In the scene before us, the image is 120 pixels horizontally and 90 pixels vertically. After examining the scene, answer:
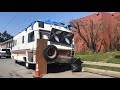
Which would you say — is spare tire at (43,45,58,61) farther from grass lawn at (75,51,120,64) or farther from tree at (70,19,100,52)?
tree at (70,19,100,52)

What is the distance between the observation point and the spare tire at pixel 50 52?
13.6 metres

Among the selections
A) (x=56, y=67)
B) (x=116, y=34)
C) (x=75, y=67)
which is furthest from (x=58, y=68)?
(x=116, y=34)

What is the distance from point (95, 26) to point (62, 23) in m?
14.0

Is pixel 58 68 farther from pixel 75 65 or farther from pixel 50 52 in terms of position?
pixel 50 52

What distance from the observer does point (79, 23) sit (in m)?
27.4

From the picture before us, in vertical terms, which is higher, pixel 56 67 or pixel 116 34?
pixel 116 34

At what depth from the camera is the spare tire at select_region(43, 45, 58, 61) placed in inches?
534

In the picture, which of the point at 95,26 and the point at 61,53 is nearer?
the point at 61,53

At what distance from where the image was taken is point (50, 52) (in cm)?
Answer: 1373

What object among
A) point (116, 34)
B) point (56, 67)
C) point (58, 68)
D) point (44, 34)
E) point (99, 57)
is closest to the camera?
point (44, 34)

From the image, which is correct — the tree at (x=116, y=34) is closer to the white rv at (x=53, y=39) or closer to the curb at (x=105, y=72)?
the curb at (x=105, y=72)
